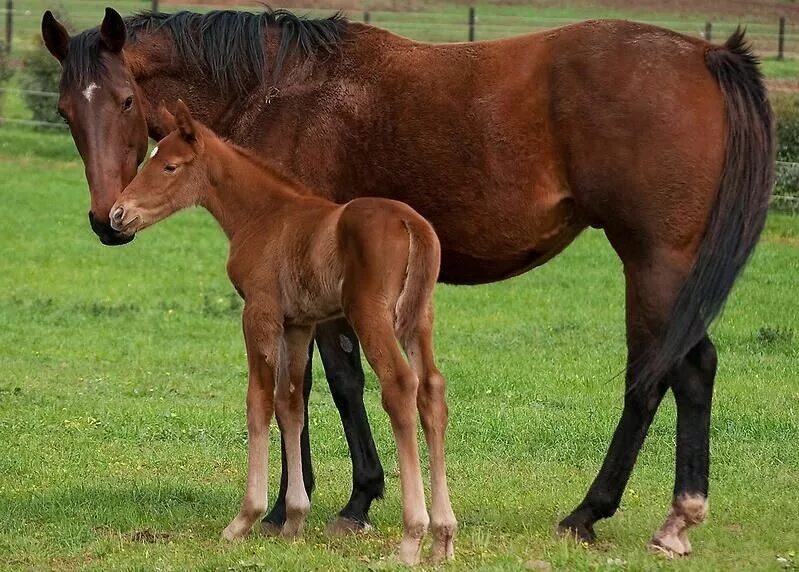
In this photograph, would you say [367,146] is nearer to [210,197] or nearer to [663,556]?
[210,197]

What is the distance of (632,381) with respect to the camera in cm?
598

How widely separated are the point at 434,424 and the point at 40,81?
64.8 feet

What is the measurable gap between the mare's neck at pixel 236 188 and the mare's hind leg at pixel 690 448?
1.89 metres

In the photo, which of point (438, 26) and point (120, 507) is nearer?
point (120, 507)

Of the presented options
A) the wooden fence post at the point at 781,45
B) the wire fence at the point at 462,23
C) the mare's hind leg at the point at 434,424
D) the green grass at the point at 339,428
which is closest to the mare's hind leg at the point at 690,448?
the green grass at the point at 339,428

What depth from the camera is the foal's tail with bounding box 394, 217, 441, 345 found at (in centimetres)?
524

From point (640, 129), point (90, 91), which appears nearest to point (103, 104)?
point (90, 91)

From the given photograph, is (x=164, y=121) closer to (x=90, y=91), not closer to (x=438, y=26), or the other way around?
(x=90, y=91)

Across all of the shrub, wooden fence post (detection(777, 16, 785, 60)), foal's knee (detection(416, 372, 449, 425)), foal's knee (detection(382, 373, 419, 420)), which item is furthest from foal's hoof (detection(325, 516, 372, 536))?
wooden fence post (detection(777, 16, 785, 60))

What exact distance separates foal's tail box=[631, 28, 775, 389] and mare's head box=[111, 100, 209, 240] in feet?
7.07

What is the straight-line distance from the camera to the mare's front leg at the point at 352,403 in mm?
6457

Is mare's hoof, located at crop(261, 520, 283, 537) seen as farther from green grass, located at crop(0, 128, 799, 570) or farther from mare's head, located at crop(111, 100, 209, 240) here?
mare's head, located at crop(111, 100, 209, 240)

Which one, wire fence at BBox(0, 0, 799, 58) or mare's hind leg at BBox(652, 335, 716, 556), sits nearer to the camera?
mare's hind leg at BBox(652, 335, 716, 556)

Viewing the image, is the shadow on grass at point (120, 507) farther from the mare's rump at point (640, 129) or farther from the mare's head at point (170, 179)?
the mare's rump at point (640, 129)
